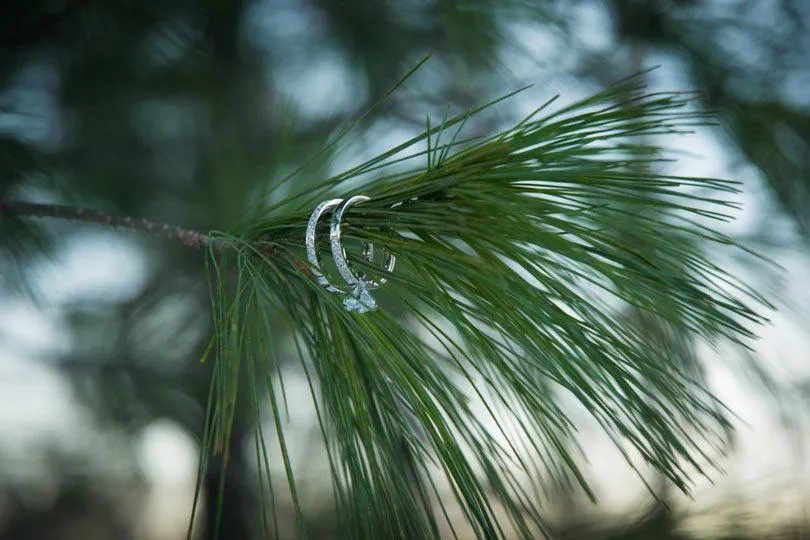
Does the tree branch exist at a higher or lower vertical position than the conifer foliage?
higher

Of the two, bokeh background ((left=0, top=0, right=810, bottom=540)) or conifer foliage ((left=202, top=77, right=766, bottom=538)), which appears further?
bokeh background ((left=0, top=0, right=810, bottom=540))

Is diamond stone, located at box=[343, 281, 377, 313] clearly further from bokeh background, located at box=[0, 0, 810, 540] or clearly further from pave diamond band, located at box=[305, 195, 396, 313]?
bokeh background, located at box=[0, 0, 810, 540]

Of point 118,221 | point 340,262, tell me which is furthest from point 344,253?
point 118,221

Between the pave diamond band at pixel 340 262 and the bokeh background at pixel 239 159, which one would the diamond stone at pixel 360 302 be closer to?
the pave diamond band at pixel 340 262

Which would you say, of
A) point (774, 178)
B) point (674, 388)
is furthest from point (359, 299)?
point (774, 178)

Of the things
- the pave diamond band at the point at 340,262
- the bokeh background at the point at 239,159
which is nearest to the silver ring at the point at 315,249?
the pave diamond band at the point at 340,262

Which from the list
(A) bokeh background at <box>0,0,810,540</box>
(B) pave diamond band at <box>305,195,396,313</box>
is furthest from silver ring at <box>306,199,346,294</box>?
(A) bokeh background at <box>0,0,810,540</box>

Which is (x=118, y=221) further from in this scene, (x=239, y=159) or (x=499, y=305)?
(x=239, y=159)

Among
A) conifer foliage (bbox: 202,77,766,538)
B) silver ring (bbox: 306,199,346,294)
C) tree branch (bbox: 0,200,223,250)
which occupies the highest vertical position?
tree branch (bbox: 0,200,223,250)
